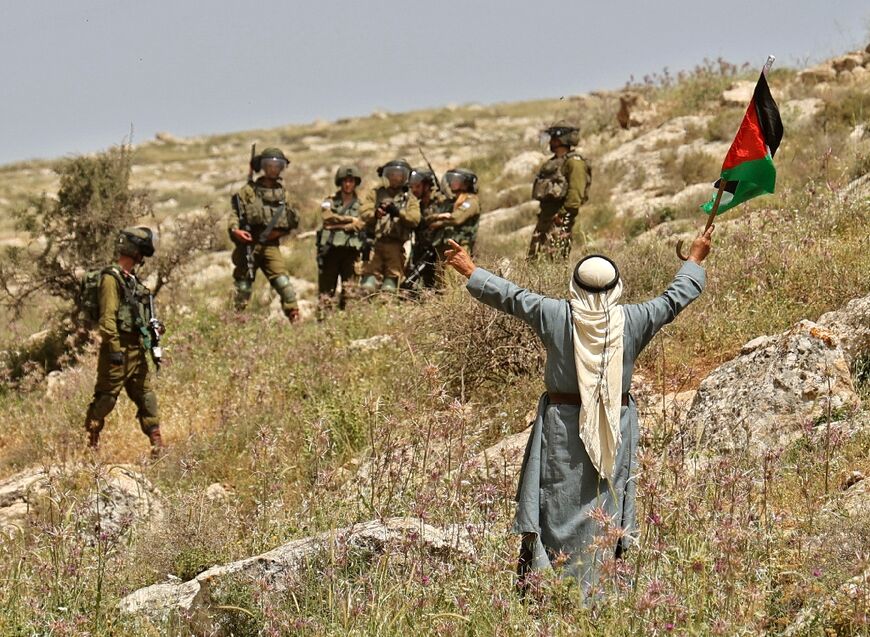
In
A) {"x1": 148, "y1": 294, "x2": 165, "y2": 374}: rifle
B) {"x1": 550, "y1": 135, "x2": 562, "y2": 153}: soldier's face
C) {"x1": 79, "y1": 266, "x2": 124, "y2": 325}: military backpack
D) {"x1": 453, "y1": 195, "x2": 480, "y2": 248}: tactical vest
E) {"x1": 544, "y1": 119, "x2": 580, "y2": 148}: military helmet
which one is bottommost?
{"x1": 148, "y1": 294, "x2": 165, "y2": 374}: rifle

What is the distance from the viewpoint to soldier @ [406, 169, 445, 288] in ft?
35.9

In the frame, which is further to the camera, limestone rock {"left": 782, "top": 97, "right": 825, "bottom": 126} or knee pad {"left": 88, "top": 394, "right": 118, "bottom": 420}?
limestone rock {"left": 782, "top": 97, "right": 825, "bottom": 126}

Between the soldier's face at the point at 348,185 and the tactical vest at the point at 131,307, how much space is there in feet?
13.1

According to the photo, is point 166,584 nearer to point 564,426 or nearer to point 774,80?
point 564,426

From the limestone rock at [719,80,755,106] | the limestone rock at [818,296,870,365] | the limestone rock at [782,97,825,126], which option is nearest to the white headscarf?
the limestone rock at [818,296,870,365]

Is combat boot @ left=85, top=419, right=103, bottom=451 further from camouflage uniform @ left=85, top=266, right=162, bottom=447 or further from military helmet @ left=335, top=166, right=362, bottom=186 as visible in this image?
military helmet @ left=335, top=166, right=362, bottom=186

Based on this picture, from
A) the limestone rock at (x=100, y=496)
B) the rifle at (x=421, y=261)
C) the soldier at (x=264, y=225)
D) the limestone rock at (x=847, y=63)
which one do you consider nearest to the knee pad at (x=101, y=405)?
the limestone rock at (x=100, y=496)

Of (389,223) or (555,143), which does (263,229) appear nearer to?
(389,223)

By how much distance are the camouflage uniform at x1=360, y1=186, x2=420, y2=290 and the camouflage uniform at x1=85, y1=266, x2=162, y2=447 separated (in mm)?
3323

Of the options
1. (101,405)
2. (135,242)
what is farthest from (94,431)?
(135,242)

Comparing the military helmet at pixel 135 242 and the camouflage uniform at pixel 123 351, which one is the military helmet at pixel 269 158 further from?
the camouflage uniform at pixel 123 351

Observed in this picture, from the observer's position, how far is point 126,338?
25.5 ft

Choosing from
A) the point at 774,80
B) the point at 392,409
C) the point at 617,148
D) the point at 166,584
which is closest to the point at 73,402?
the point at 392,409

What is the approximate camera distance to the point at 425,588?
3.78 metres
